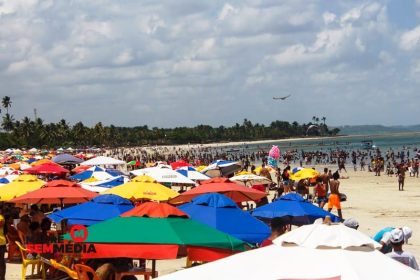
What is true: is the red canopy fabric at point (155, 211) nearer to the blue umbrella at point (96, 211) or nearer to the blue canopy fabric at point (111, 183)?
the blue umbrella at point (96, 211)

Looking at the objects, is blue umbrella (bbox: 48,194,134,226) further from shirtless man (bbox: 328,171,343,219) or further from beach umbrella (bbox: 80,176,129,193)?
shirtless man (bbox: 328,171,343,219)

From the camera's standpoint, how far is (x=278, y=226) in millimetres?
8148

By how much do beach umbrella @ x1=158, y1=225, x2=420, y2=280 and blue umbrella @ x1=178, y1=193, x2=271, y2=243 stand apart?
4.30 meters

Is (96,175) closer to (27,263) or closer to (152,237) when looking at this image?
(27,263)

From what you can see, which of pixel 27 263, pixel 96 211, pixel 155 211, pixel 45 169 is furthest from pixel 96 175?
pixel 155 211

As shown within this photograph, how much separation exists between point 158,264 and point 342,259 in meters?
8.73

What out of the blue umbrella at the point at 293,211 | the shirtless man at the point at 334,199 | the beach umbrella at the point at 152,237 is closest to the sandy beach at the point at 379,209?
the shirtless man at the point at 334,199

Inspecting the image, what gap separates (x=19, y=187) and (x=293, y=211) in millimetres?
7352

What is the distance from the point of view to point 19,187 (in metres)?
15.9

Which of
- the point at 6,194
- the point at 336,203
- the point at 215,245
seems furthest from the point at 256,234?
the point at 336,203

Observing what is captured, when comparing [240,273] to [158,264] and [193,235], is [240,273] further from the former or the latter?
[158,264]

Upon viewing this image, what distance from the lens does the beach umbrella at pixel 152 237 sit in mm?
6879

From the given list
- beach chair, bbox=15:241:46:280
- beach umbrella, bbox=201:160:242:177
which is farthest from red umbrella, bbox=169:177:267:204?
beach umbrella, bbox=201:160:242:177

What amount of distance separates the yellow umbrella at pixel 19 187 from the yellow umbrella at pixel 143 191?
290cm
